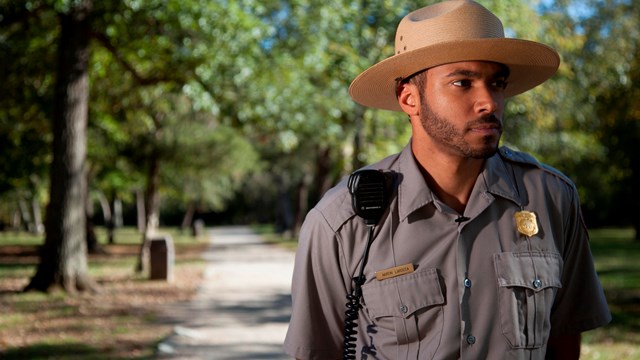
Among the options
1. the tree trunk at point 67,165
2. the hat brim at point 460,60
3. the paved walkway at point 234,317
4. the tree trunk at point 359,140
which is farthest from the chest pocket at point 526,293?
the tree trunk at point 67,165

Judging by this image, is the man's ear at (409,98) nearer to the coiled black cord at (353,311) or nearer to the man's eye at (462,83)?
the man's eye at (462,83)

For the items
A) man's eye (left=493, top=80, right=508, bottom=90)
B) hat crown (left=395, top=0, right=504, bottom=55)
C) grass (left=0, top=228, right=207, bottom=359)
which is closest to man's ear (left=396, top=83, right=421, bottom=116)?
hat crown (left=395, top=0, right=504, bottom=55)

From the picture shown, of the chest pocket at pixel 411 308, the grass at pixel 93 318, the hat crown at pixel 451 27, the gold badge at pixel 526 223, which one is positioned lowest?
the grass at pixel 93 318

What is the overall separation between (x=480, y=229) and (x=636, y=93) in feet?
36.7

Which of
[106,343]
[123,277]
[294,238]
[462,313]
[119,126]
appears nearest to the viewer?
[462,313]

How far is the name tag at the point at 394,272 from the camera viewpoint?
90.1 inches

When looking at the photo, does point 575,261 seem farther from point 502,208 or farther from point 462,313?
point 462,313

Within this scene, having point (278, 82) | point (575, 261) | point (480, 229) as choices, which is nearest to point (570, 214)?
point (575, 261)

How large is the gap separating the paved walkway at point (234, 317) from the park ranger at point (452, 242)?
5.77 metres

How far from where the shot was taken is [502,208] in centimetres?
236

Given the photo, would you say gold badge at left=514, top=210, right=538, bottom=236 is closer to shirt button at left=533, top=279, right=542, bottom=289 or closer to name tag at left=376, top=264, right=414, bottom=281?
shirt button at left=533, top=279, right=542, bottom=289

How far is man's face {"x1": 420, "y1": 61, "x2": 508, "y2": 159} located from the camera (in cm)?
231

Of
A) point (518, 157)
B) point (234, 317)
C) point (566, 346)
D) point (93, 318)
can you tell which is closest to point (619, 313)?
point (234, 317)

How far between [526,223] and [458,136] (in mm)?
336
